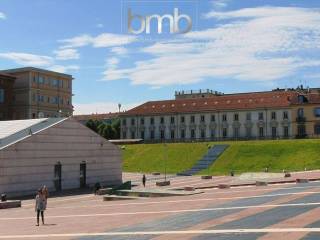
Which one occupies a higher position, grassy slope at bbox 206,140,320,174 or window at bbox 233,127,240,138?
window at bbox 233,127,240,138

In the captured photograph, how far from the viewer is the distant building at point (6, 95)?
97.8 m

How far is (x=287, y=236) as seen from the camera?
60.7 ft

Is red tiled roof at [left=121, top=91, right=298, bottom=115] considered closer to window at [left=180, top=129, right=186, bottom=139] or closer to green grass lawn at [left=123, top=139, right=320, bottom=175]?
window at [left=180, top=129, right=186, bottom=139]

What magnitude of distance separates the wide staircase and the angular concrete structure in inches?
783

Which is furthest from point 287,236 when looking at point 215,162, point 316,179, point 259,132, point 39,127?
point 259,132

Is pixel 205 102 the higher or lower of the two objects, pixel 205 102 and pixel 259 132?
the higher

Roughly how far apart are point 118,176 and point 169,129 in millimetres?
60198

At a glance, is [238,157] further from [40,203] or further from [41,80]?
[40,203]

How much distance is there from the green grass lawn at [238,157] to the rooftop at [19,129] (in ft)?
98.6

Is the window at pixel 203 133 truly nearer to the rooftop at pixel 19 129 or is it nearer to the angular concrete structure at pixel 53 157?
the angular concrete structure at pixel 53 157

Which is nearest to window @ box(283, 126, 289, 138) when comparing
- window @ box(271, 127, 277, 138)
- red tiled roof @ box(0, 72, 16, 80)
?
window @ box(271, 127, 277, 138)

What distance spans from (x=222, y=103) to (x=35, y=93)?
42.5 m

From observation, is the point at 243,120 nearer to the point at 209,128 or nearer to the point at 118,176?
the point at 209,128

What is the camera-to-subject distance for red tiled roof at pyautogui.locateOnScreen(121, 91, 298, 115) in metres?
108
